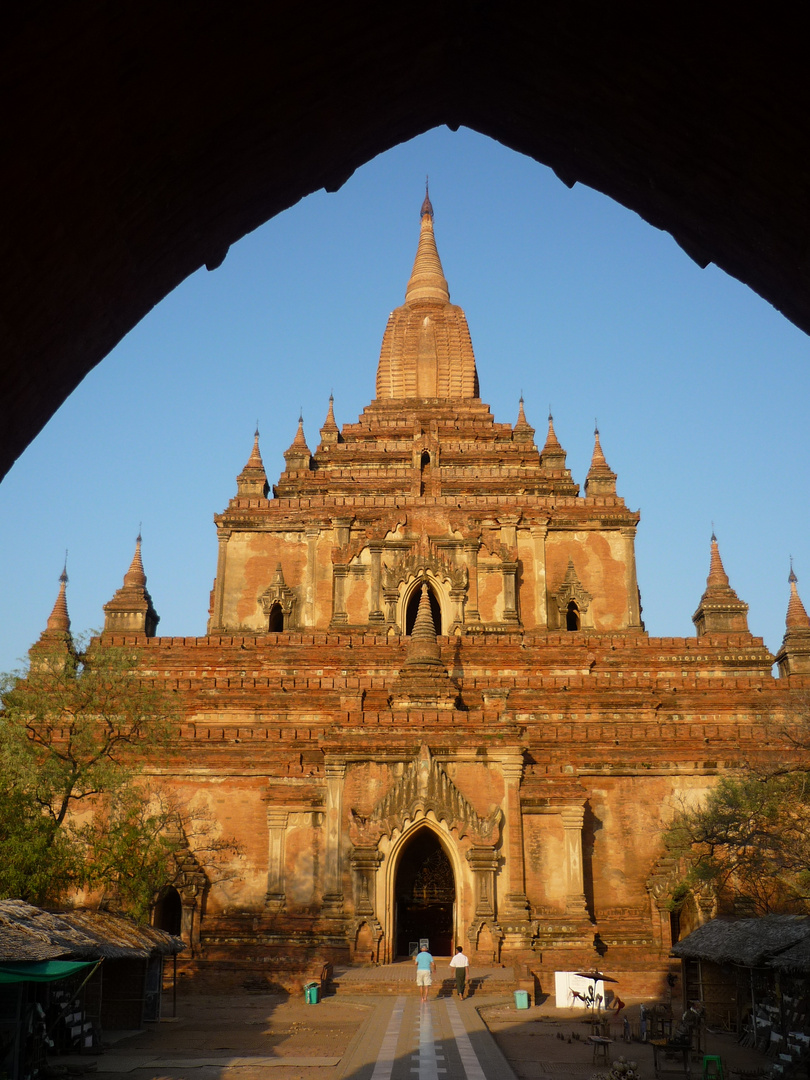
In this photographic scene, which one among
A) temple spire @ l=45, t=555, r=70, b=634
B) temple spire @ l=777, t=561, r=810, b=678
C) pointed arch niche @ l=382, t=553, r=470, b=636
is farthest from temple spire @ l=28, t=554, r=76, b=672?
temple spire @ l=777, t=561, r=810, b=678

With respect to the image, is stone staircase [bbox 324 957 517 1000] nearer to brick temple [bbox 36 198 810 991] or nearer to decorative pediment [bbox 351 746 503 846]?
brick temple [bbox 36 198 810 991]

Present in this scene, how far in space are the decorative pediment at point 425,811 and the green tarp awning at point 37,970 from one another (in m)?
10.2

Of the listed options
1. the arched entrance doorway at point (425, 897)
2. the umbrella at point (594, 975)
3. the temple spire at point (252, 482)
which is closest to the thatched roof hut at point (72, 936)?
the arched entrance doorway at point (425, 897)

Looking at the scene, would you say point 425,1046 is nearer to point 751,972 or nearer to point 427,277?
point 751,972

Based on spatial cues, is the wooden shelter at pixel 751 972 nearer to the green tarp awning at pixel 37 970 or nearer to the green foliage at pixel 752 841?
the green foliage at pixel 752 841

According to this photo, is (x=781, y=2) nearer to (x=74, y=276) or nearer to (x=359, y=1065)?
(x=74, y=276)

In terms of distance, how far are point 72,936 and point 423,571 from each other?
2345 cm

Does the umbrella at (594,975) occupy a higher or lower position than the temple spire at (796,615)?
lower

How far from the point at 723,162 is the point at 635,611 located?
36541 mm

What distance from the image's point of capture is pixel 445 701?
30281mm

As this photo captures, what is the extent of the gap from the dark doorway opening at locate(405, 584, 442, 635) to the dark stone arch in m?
34.4

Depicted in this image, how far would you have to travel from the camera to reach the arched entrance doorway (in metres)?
26.5

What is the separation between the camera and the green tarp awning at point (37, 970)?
14672 mm

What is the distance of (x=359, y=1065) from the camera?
1655cm
